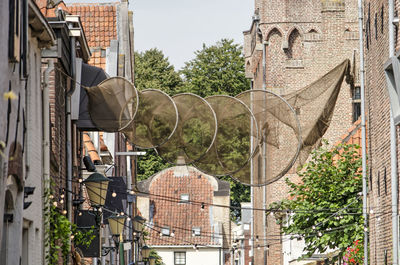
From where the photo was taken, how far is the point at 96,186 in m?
18.4

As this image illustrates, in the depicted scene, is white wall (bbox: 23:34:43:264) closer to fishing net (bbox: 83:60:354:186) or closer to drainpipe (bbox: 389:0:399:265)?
fishing net (bbox: 83:60:354:186)

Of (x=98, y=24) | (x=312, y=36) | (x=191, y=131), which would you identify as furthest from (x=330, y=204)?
(x=312, y=36)

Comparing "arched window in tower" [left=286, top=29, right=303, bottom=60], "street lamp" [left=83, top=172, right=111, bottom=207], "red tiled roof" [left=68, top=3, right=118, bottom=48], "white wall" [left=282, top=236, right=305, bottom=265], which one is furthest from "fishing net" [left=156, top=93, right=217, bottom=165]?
"arched window in tower" [left=286, top=29, right=303, bottom=60]

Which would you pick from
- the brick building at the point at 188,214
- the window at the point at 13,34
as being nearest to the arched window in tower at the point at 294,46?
the brick building at the point at 188,214

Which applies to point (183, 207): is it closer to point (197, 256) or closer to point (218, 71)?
point (197, 256)

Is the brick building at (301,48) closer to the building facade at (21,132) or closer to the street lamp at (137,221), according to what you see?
the street lamp at (137,221)

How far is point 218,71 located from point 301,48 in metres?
25.4

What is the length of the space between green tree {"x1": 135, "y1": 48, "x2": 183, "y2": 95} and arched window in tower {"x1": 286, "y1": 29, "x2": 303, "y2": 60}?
2636 centimetres

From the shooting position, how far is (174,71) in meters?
74.2

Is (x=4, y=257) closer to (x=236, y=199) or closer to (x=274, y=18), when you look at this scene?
(x=274, y=18)

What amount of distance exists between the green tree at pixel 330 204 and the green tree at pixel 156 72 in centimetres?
4557

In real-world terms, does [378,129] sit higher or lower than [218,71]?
lower

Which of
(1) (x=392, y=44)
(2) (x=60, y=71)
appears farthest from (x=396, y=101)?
(2) (x=60, y=71)

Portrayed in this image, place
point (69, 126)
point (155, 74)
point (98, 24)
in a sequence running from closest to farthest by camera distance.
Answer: point (69, 126) < point (98, 24) < point (155, 74)
